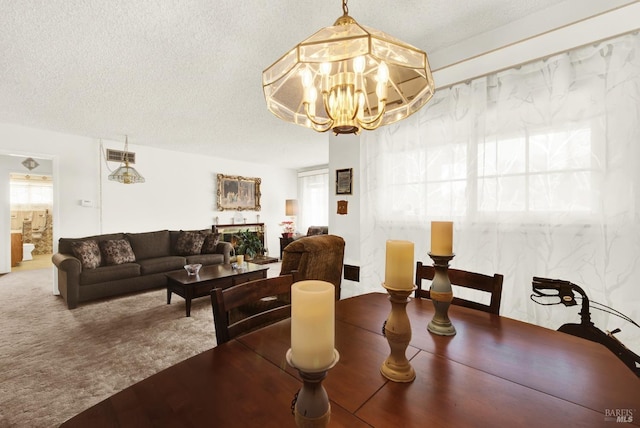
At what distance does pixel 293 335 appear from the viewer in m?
0.48

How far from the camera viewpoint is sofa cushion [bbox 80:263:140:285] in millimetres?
3400

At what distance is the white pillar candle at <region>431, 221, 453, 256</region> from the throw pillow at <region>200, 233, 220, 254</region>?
15.3 feet

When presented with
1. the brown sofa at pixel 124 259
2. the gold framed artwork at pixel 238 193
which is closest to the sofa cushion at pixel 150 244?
the brown sofa at pixel 124 259

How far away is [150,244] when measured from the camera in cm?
455

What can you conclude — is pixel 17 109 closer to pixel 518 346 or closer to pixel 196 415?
pixel 196 415

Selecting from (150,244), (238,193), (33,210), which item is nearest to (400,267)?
(150,244)

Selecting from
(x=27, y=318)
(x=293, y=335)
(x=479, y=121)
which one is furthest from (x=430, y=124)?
(x=27, y=318)

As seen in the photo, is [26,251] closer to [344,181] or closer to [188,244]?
[188,244]

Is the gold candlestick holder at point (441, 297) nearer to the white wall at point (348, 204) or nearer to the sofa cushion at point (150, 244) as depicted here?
the white wall at point (348, 204)

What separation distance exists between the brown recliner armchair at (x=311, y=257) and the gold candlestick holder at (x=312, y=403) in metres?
1.65

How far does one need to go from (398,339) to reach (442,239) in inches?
17.1

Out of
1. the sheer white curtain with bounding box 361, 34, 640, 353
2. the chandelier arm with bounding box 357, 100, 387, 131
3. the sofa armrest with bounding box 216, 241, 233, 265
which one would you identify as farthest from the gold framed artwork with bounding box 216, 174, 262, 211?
the chandelier arm with bounding box 357, 100, 387, 131

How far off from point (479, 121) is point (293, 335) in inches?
90.3

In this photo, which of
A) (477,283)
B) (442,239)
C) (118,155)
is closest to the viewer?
(442,239)
